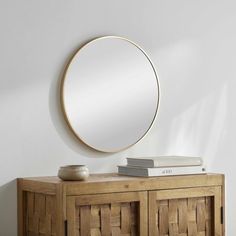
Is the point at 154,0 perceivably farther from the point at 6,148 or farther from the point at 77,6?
the point at 6,148

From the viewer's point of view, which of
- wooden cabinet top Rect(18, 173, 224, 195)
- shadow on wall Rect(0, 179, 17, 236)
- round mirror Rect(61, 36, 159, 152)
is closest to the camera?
wooden cabinet top Rect(18, 173, 224, 195)

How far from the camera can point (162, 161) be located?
11.7 feet

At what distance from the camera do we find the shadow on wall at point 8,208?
3.47 meters

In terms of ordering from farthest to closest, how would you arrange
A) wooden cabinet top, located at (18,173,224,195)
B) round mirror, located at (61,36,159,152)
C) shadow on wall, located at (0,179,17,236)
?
1. round mirror, located at (61,36,159,152)
2. shadow on wall, located at (0,179,17,236)
3. wooden cabinet top, located at (18,173,224,195)

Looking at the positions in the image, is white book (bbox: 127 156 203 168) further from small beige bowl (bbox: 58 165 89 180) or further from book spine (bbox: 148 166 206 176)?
small beige bowl (bbox: 58 165 89 180)

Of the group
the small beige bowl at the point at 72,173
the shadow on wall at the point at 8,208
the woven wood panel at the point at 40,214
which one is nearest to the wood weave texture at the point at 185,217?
the small beige bowl at the point at 72,173

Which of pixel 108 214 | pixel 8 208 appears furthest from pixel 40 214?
pixel 108 214

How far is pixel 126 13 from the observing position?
3.90 metres

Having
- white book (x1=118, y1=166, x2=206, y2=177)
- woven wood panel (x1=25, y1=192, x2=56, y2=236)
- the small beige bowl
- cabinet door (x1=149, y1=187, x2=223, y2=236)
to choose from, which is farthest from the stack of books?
woven wood panel (x1=25, y1=192, x2=56, y2=236)

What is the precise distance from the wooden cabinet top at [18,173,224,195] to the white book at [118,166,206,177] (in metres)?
0.04

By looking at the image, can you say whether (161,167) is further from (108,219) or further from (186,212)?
(108,219)

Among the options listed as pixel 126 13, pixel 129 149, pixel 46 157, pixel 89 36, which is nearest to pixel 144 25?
pixel 126 13

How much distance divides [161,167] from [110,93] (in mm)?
554

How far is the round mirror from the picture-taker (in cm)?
369
